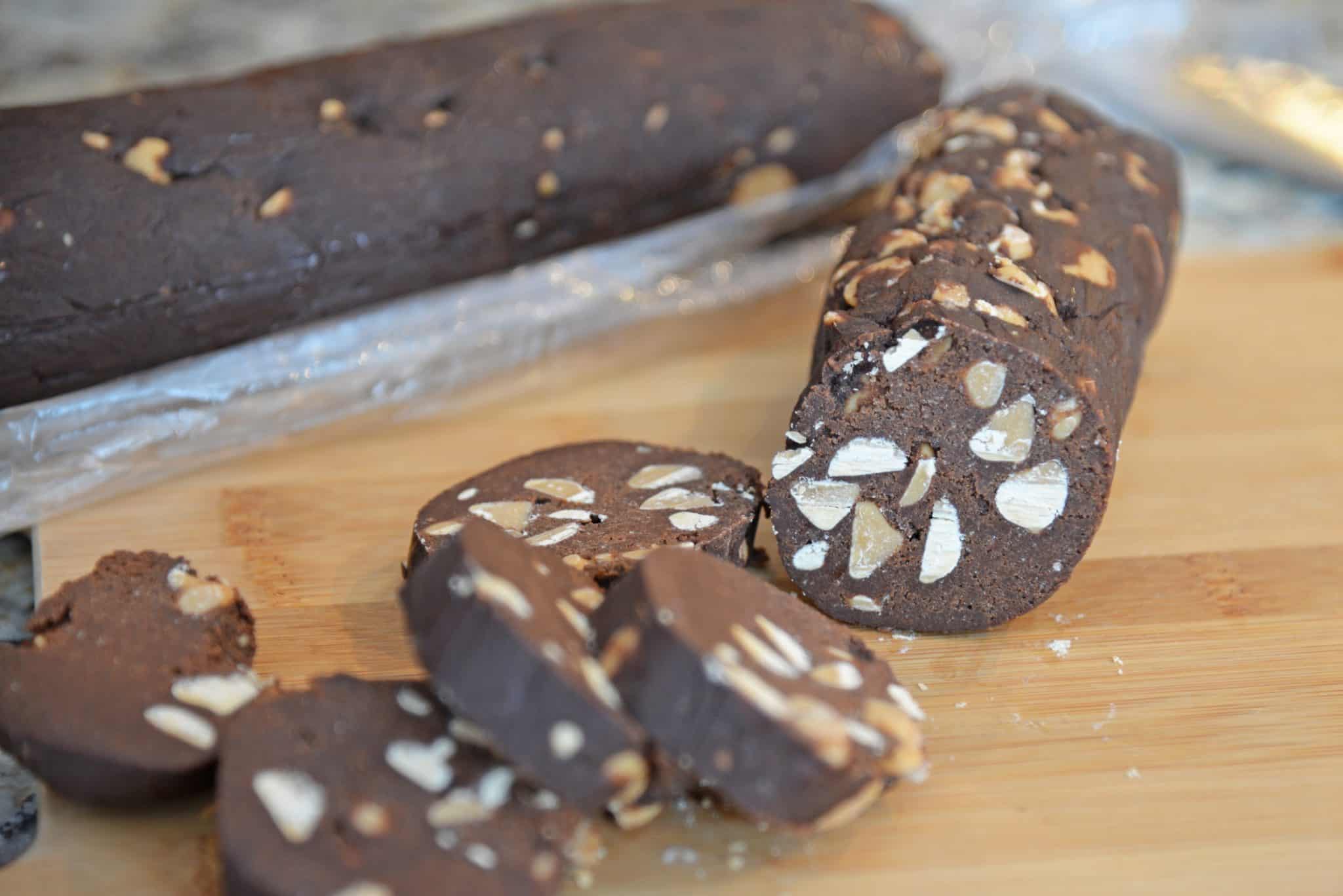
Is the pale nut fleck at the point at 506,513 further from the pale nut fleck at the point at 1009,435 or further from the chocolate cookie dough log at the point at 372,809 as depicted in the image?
the pale nut fleck at the point at 1009,435

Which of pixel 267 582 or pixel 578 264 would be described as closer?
pixel 267 582

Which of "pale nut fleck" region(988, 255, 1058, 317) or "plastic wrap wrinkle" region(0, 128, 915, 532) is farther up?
"pale nut fleck" region(988, 255, 1058, 317)

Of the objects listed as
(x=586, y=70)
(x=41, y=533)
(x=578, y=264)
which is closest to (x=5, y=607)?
(x=41, y=533)

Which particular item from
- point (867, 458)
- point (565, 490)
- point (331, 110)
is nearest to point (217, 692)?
point (565, 490)

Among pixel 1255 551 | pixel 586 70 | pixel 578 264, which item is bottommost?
pixel 1255 551

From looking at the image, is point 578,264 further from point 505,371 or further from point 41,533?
point 41,533

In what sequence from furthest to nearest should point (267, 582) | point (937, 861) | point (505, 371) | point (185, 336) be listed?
point (505, 371)
point (185, 336)
point (267, 582)
point (937, 861)

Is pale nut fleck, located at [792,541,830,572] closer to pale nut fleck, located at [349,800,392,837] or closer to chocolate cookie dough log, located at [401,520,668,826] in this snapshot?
chocolate cookie dough log, located at [401,520,668,826]

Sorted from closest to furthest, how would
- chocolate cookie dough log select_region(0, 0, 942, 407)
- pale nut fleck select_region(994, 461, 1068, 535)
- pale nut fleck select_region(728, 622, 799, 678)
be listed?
pale nut fleck select_region(728, 622, 799, 678) → pale nut fleck select_region(994, 461, 1068, 535) → chocolate cookie dough log select_region(0, 0, 942, 407)

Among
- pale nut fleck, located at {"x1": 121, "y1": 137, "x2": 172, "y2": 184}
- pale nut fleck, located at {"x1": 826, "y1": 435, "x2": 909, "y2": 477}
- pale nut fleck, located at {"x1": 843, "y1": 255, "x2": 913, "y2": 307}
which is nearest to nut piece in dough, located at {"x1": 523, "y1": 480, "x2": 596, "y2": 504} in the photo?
pale nut fleck, located at {"x1": 826, "y1": 435, "x2": 909, "y2": 477}
